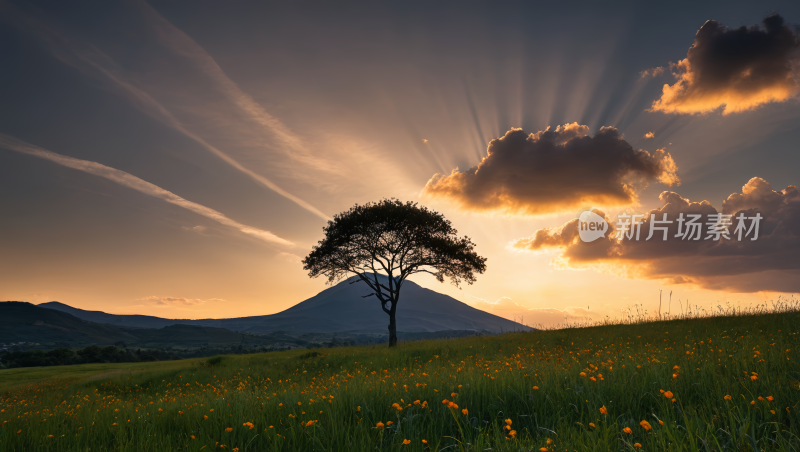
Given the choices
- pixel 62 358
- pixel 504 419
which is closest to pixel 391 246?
pixel 504 419

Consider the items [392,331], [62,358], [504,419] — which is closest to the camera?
[504,419]

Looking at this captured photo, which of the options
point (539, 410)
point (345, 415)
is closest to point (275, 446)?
point (345, 415)

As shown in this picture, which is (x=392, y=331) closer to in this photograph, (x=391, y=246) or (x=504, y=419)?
(x=391, y=246)

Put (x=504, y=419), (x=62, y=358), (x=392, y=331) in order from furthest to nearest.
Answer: (x=62, y=358)
(x=392, y=331)
(x=504, y=419)

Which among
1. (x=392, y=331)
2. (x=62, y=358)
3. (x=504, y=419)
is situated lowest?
(x=62, y=358)

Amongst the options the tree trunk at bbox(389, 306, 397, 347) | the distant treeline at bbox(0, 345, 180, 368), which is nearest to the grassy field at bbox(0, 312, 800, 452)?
the tree trunk at bbox(389, 306, 397, 347)

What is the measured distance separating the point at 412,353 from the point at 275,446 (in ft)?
59.6

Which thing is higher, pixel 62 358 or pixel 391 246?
pixel 391 246

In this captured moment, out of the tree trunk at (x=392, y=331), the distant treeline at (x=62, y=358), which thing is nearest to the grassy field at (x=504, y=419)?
the tree trunk at (x=392, y=331)

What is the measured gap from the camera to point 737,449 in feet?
10.1

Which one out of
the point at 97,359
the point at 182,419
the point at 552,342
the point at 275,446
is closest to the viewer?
the point at 275,446

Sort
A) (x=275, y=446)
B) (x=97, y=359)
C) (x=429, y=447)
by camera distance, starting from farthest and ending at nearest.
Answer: (x=97, y=359)
(x=275, y=446)
(x=429, y=447)

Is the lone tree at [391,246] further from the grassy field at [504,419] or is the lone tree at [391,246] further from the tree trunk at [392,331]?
the grassy field at [504,419]

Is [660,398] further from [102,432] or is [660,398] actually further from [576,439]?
[102,432]
